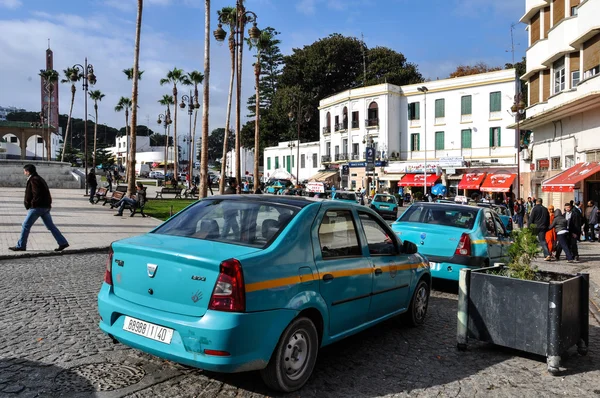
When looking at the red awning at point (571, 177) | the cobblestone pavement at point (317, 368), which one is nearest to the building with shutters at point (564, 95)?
the red awning at point (571, 177)

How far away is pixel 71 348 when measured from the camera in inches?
195

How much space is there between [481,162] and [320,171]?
2035 cm

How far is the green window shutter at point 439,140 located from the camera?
4919cm

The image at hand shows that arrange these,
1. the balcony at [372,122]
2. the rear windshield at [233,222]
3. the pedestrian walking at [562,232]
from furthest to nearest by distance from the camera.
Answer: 1. the balcony at [372,122]
2. the pedestrian walking at [562,232]
3. the rear windshield at [233,222]

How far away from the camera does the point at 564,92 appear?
22.5 metres

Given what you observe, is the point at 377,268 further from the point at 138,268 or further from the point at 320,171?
the point at 320,171

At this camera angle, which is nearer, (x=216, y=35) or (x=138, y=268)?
(x=138, y=268)

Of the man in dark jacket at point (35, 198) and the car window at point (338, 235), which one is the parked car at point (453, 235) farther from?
the man in dark jacket at point (35, 198)

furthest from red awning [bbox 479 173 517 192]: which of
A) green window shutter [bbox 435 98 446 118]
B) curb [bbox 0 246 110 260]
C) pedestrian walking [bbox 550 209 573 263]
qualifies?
curb [bbox 0 246 110 260]

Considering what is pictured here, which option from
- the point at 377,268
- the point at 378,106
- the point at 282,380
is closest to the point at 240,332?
the point at 282,380

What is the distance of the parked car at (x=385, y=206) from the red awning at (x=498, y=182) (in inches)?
592

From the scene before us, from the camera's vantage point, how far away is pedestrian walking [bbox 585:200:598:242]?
1975 cm

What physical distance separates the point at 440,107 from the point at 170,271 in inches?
1917

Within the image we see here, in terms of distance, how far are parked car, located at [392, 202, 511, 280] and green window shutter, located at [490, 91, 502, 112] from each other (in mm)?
39272
